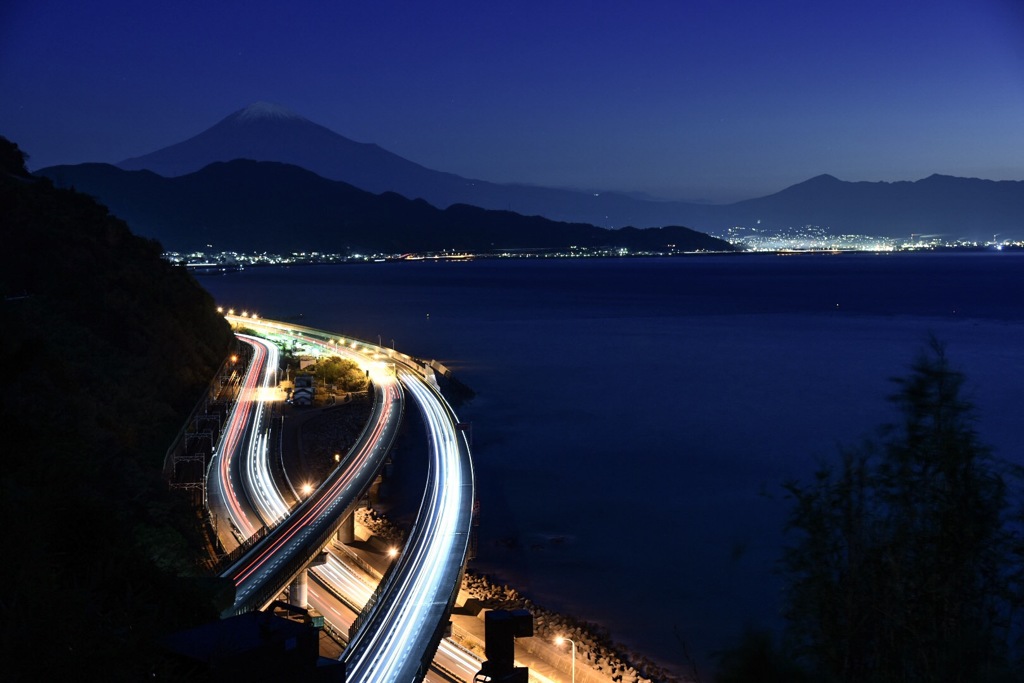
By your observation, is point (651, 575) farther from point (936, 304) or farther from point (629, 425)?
point (936, 304)

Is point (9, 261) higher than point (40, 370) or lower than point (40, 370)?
higher

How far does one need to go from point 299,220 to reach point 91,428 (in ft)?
392

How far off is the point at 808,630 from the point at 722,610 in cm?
602

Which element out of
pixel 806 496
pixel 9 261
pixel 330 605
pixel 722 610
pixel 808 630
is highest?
pixel 9 261

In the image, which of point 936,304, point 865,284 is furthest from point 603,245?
point 936,304

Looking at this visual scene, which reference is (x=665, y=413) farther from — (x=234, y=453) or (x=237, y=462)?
(x=237, y=462)

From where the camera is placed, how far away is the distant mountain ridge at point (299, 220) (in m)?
109

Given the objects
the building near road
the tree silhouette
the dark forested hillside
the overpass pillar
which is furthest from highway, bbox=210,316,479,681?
the building near road

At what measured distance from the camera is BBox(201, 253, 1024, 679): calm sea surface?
9.35m

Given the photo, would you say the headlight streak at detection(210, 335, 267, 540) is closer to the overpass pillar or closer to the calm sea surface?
the overpass pillar

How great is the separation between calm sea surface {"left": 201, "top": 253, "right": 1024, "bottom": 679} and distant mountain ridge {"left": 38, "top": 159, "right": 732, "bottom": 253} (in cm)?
6697

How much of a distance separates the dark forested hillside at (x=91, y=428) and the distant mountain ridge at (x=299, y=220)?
8896cm

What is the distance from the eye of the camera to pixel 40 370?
28.0 ft

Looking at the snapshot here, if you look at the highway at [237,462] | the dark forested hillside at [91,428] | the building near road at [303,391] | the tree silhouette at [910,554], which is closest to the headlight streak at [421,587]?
the dark forested hillside at [91,428]
